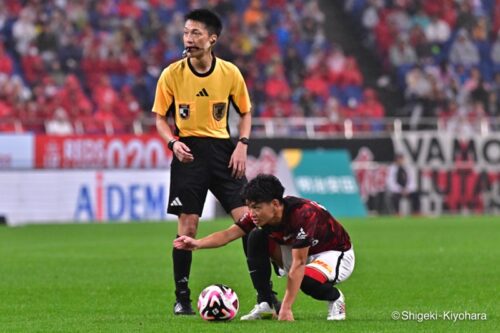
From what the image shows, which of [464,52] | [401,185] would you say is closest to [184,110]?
[401,185]

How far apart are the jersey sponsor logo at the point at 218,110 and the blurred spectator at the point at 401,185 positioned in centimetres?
1963

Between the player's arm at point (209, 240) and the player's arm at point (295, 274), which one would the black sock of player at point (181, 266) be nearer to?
the player's arm at point (209, 240)

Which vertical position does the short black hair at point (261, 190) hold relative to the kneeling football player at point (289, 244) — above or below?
above

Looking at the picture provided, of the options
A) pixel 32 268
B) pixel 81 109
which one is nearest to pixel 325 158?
pixel 81 109

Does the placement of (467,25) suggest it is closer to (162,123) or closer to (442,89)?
(442,89)

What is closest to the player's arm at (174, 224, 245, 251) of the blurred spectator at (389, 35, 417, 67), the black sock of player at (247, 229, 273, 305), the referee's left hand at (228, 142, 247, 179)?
the black sock of player at (247, 229, 273, 305)

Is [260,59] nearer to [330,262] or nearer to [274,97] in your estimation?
[274,97]

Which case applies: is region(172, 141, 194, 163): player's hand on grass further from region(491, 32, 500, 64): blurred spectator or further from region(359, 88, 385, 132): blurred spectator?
region(491, 32, 500, 64): blurred spectator

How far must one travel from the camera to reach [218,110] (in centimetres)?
1025

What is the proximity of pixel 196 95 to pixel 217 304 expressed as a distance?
190 centimetres

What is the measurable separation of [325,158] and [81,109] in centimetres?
554

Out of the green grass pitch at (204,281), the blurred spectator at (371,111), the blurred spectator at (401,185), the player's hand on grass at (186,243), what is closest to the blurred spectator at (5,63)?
the green grass pitch at (204,281)

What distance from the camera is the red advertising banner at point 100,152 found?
26172 millimetres

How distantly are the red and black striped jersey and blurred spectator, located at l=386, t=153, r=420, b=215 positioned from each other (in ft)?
67.1
